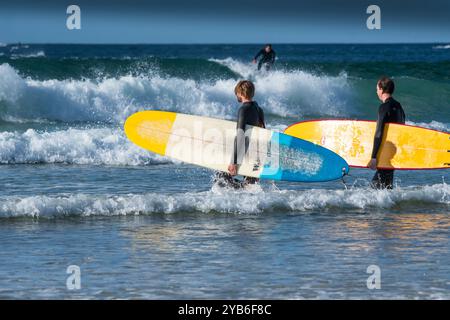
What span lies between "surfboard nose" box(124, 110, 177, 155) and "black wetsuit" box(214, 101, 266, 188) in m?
0.94

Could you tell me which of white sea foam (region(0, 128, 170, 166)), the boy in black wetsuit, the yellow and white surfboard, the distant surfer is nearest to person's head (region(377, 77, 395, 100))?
the boy in black wetsuit

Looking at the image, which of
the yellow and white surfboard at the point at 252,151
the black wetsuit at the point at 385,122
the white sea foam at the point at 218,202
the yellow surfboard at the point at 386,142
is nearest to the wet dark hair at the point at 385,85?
the black wetsuit at the point at 385,122

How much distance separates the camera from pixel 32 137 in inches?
539

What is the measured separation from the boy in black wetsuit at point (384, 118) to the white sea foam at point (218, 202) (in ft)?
0.53

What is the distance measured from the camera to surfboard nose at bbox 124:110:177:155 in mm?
9383

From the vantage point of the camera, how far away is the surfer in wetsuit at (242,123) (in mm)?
8133

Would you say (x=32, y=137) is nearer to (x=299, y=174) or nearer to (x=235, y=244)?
(x=299, y=174)

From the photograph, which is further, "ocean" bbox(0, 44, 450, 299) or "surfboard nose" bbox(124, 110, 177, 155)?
"surfboard nose" bbox(124, 110, 177, 155)

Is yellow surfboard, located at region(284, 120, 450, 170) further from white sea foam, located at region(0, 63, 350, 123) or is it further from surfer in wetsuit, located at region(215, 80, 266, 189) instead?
white sea foam, located at region(0, 63, 350, 123)

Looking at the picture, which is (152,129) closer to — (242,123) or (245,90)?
(242,123)

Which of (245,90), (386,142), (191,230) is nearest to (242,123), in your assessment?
(245,90)

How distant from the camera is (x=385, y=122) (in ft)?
28.5

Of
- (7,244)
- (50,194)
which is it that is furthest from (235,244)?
(50,194)

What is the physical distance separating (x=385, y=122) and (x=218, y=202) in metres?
1.97
